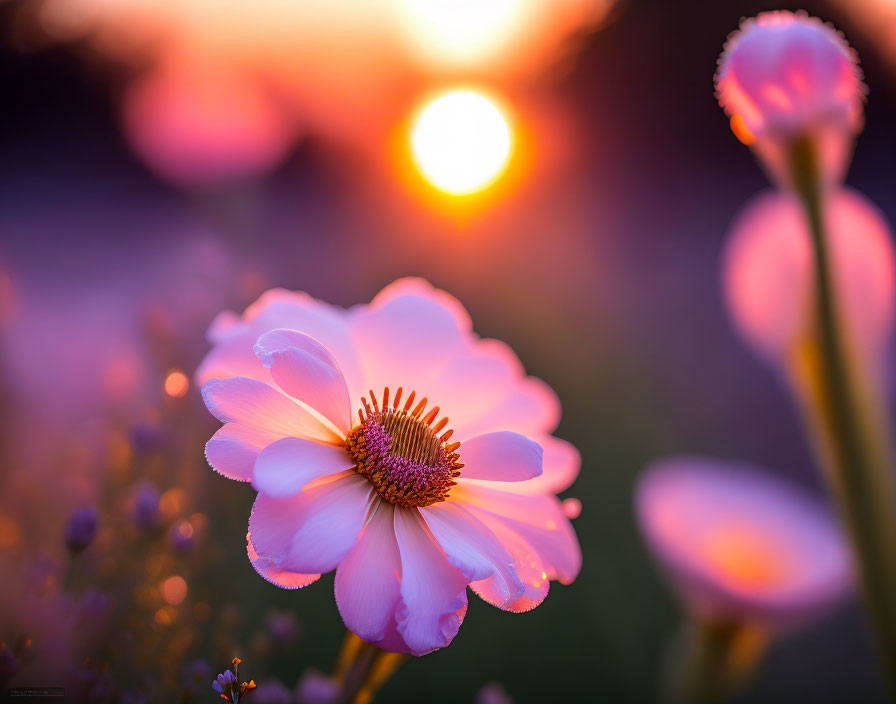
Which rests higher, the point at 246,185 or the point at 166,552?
the point at 246,185

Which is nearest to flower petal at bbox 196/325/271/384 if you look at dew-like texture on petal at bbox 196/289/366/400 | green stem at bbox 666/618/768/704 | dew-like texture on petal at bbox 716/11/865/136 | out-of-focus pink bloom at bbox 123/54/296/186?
dew-like texture on petal at bbox 196/289/366/400

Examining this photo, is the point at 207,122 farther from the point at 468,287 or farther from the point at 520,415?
the point at 520,415

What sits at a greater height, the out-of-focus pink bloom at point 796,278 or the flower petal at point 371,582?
the out-of-focus pink bloom at point 796,278

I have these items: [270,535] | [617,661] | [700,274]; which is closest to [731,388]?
[700,274]

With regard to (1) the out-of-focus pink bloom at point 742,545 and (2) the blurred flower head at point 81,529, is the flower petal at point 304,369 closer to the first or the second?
(2) the blurred flower head at point 81,529

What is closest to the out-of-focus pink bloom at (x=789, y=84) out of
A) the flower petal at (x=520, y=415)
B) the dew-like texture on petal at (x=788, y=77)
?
the dew-like texture on petal at (x=788, y=77)

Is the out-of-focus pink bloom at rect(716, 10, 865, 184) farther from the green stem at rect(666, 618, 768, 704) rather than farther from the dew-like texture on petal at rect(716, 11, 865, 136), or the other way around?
the green stem at rect(666, 618, 768, 704)

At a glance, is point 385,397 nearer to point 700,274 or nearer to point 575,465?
point 575,465
